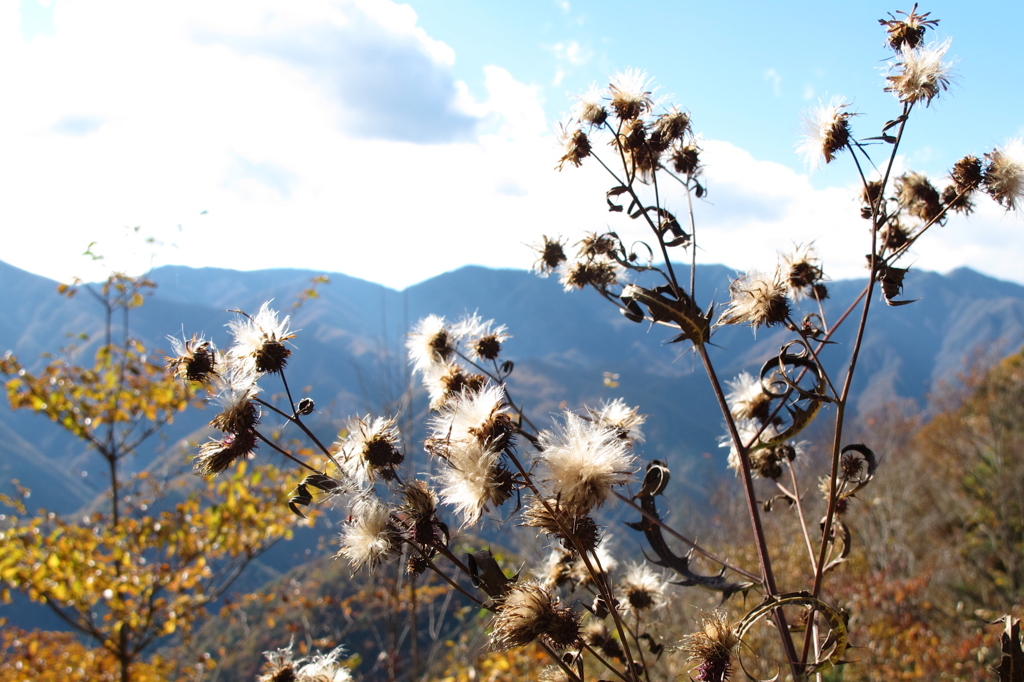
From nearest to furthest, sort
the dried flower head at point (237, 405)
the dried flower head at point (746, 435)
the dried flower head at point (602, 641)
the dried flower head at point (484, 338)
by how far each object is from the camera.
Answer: the dried flower head at point (237, 405) → the dried flower head at point (602, 641) → the dried flower head at point (746, 435) → the dried flower head at point (484, 338)

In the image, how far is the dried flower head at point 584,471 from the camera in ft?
3.37

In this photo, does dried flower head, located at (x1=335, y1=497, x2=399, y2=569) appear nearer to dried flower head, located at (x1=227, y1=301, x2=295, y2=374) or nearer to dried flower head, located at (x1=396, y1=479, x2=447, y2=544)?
dried flower head, located at (x1=396, y1=479, x2=447, y2=544)

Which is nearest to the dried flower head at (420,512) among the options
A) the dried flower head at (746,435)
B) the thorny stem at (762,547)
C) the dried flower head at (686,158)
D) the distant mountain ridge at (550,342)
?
the thorny stem at (762,547)

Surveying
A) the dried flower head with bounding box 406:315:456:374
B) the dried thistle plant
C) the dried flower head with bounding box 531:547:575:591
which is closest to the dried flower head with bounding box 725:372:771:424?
the dried thistle plant

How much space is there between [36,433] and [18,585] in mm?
130821

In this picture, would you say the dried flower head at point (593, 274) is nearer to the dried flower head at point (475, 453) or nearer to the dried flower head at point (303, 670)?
the dried flower head at point (475, 453)

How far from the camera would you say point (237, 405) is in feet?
3.84

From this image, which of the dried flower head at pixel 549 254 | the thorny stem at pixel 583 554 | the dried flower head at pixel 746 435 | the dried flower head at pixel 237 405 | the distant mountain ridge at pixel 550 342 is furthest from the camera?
the distant mountain ridge at pixel 550 342

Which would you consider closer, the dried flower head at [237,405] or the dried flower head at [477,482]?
the dried flower head at [477,482]

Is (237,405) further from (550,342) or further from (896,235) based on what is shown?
(550,342)

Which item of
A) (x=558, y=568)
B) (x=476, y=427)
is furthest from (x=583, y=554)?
(x=558, y=568)

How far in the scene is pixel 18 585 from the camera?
4.03 meters

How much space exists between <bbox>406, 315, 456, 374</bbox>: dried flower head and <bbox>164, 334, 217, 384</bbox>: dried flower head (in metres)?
0.56

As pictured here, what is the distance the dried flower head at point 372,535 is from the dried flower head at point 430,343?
0.62 m
